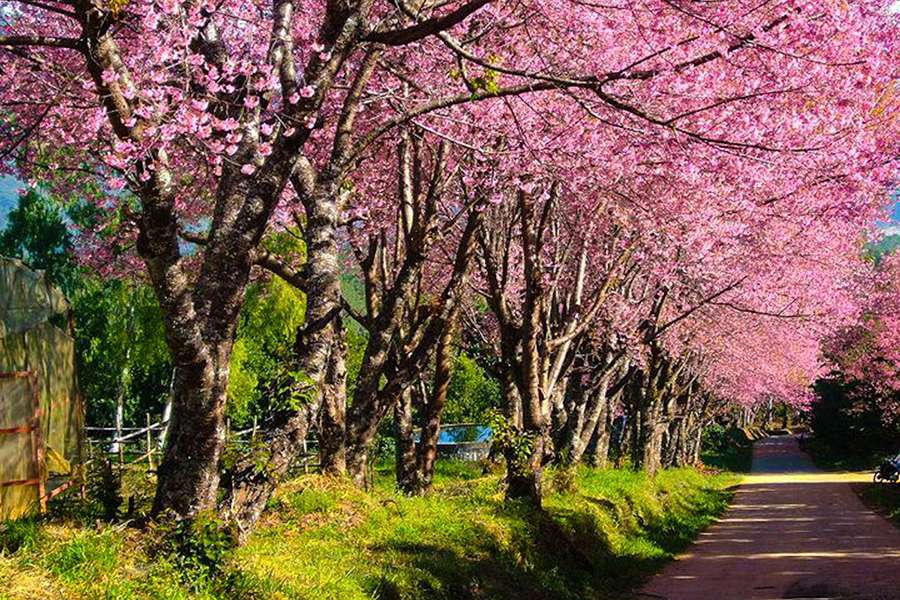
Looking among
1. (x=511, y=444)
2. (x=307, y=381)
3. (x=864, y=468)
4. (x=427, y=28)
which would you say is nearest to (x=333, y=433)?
(x=307, y=381)

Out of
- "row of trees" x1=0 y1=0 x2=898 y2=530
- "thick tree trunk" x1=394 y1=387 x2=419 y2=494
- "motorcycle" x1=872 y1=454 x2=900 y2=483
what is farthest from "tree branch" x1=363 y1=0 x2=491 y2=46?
"motorcycle" x1=872 y1=454 x2=900 y2=483

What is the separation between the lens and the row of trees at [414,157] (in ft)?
25.7

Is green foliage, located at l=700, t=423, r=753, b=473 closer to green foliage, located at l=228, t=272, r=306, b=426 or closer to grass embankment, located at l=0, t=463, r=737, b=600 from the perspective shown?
green foliage, located at l=228, t=272, r=306, b=426

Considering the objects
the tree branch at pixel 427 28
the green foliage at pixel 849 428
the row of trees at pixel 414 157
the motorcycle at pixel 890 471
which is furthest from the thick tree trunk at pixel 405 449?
the green foliage at pixel 849 428

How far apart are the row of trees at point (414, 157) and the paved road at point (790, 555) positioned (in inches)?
126

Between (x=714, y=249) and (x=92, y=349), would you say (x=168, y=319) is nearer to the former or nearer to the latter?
(x=714, y=249)

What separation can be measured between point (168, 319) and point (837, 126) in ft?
27.7

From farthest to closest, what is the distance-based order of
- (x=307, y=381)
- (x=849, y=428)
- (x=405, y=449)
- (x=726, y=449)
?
(x=726, y=449) < (x=849, y=428) < (x=405, y=449) < (x=307, y=381)

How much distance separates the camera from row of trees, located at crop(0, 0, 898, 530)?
7.84 m

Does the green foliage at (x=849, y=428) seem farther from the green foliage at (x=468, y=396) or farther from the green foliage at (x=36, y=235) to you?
the green foliage at (x=36, y=235)

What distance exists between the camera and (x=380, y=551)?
10.8m

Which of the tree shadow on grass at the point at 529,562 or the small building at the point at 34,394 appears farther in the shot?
the small building at the point at 34,394

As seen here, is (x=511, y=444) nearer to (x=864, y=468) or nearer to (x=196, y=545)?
(x=196, y=545)

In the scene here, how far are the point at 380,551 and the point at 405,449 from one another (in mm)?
6486
